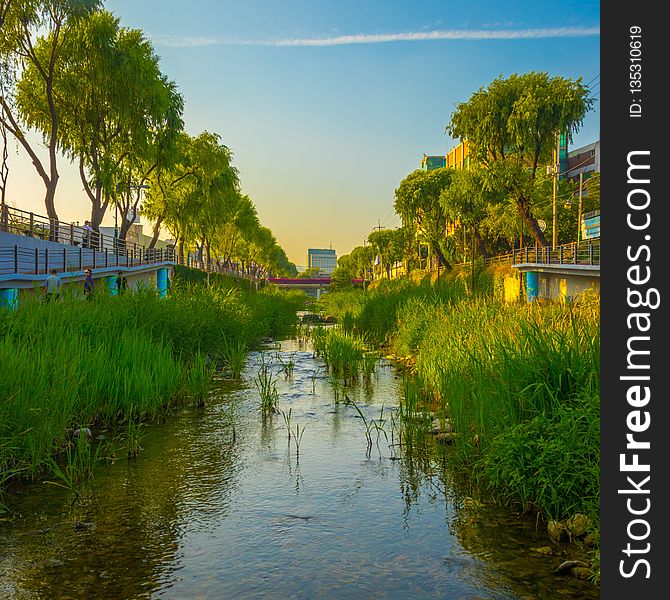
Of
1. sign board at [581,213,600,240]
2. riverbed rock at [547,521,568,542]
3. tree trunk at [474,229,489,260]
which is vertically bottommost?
riverbed rock at [547,521,568,542]

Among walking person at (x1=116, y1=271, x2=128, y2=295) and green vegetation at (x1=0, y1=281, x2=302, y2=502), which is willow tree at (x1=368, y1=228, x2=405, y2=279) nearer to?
walking person at (x1=116, y1=271, x2=128, y2=295)

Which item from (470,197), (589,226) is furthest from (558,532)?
(589,226)

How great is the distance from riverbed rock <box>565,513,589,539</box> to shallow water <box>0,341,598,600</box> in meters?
0.23

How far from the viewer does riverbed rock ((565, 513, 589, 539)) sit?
18.2 feet

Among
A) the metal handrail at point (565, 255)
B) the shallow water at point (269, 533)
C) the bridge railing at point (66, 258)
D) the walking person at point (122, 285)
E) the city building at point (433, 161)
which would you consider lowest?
the shallow water at point (269, 533)

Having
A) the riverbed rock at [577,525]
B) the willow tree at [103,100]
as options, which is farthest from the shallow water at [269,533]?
the willow tree at [103,100]

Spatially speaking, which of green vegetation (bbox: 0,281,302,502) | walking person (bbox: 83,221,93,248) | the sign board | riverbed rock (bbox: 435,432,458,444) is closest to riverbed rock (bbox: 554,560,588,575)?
riverbed rock (bbox: 435,432,458,444)

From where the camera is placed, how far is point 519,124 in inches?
1474

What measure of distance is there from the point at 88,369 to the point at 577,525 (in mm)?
6815

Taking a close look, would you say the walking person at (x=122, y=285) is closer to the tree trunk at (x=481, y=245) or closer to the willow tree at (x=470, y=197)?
the willow tree at (x=470, y=197)

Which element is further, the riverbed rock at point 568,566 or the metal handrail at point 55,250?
the metal handrail at point 55,250

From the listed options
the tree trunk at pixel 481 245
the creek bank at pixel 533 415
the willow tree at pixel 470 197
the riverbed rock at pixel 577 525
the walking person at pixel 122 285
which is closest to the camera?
the riverbed rock at pixel 577 525

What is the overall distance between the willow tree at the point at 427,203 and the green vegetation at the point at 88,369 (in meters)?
42.1

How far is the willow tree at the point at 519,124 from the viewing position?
36.5 meters
